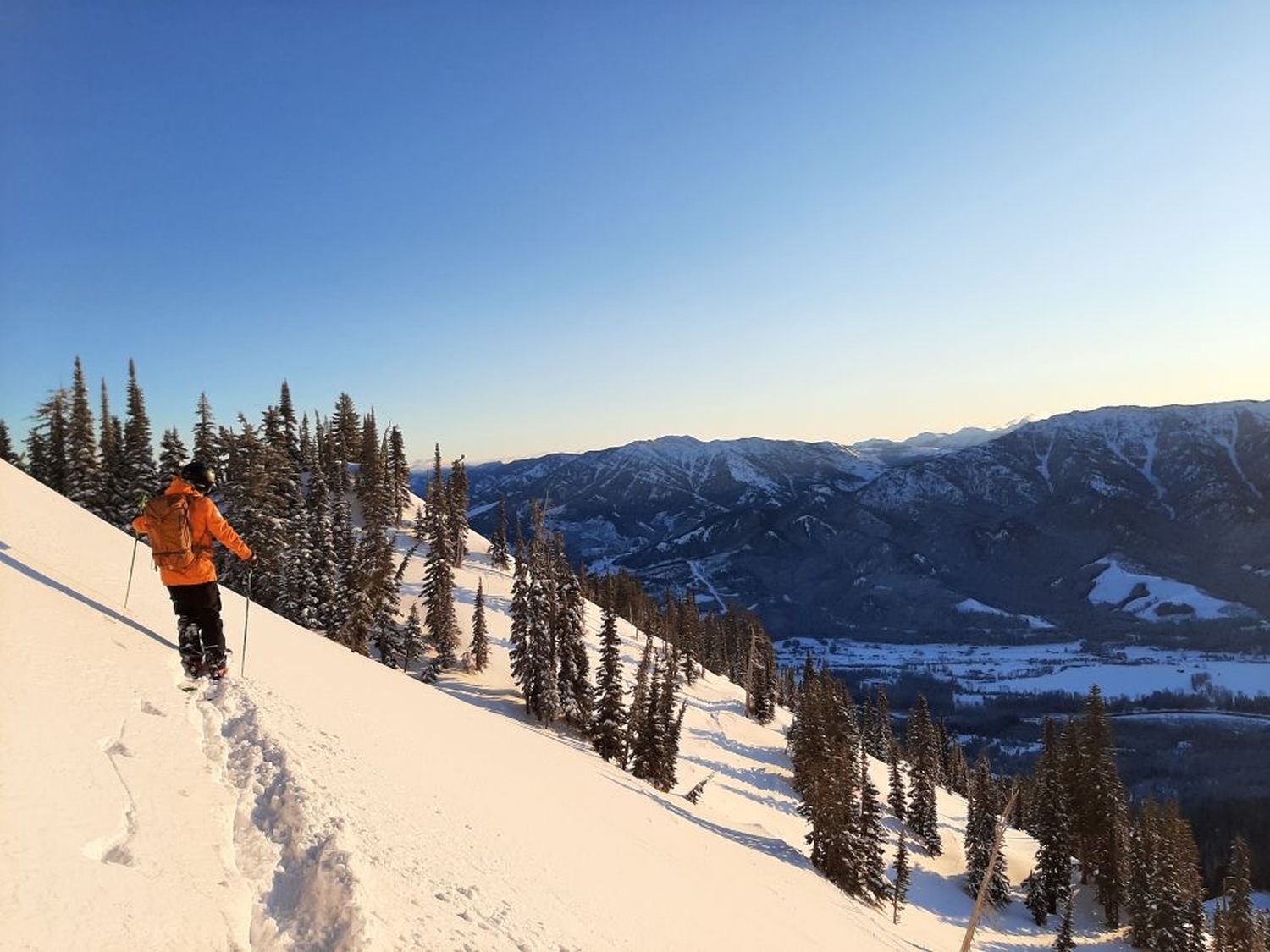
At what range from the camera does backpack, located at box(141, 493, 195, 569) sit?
29.7ft

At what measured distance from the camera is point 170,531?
906 centimetres

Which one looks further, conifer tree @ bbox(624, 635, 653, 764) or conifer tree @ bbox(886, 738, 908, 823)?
conifer tree @ bbox(886, 738, 908, 823)

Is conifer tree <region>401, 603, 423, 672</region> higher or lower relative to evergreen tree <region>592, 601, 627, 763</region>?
higher

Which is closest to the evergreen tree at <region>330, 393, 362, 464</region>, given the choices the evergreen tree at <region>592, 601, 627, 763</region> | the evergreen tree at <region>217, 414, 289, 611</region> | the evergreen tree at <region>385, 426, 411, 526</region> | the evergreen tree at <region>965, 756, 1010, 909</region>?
the evergreen tree at <region>385, 426, 411, 526</region>

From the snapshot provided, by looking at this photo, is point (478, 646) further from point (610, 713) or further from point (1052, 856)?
point (1052, 856)

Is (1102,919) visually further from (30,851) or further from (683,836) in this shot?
(30,851)

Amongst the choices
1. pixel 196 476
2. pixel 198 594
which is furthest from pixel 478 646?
pixel 196 476

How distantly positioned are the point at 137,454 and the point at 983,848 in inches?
3424

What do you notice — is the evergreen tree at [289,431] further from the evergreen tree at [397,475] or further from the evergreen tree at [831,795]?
the evergreen tree at [831,795]

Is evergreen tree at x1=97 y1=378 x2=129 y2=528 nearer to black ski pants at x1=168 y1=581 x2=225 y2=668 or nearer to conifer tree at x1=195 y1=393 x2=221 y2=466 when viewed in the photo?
conifer tree at x1=195 y1=393 x2=221 y2=466

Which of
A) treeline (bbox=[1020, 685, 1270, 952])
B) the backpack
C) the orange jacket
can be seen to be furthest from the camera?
treeline (bbox=[1020, 685, 1270, 952])

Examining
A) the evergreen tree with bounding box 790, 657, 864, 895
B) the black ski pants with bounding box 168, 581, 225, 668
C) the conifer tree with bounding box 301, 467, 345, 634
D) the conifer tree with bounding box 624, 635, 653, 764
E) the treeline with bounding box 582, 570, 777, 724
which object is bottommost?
the treeline with bounding box 582, 570, 777, 724

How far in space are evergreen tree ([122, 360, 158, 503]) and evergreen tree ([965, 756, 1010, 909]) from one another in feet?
257

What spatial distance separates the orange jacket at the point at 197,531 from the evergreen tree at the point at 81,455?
57.6 m
